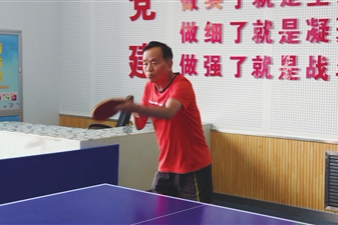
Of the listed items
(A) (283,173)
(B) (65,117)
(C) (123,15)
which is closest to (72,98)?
(B) (65,117)

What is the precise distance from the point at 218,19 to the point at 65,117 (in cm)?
287

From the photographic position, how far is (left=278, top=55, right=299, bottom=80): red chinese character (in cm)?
579

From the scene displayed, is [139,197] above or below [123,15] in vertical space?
below

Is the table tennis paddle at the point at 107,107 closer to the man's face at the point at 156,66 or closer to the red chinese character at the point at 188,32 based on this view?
the man's face at the point at 156,66

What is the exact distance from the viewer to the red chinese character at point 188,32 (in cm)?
653

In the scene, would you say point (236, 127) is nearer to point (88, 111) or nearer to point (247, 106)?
point (247, 106)

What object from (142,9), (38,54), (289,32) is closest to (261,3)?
(289,32)

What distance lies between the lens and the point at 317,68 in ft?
18.4

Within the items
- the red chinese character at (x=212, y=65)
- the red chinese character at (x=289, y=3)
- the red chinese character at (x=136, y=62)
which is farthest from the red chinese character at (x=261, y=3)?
the red chinese character at (x=136, y=62)

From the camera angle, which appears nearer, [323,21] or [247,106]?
[323,21]

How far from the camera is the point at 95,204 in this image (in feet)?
10.4

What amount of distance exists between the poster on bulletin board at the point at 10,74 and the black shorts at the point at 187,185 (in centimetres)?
420

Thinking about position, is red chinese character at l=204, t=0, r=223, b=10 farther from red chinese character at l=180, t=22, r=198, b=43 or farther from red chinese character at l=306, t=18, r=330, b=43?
red chinese character at l=306, t=18, r=330, b=43

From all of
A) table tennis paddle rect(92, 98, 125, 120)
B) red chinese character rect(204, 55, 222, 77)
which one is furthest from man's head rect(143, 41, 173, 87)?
red chinese character rect(204, 55, 222, 77)
